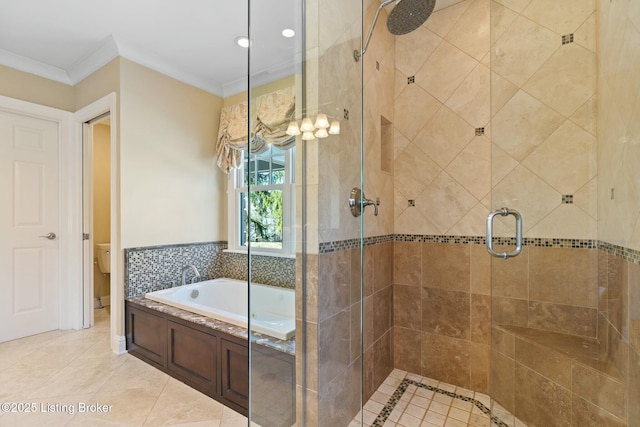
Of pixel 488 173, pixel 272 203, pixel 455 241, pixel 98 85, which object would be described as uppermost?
pixel 98 85

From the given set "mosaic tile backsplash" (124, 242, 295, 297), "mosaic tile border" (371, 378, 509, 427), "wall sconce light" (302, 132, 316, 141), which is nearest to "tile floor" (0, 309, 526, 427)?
"mosaic tile border" (371, 378, 509, 427)

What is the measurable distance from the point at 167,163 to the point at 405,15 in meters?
2.37

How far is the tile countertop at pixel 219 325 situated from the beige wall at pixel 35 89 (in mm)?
2087

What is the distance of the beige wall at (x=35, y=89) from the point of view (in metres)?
2.56

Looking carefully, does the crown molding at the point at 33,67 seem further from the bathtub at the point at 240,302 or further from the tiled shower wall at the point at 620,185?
the tiled shower wall at the point at 620,185

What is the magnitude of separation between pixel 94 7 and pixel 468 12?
259 cm

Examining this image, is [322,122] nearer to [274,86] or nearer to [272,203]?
[274,86]

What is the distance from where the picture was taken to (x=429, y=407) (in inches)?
67.2

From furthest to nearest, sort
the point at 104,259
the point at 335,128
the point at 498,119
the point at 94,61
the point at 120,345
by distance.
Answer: the point at 104,259, the point at 94,61, the point at 120,345, the point at 498,119, the point at 335,128

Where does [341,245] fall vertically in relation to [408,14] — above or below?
below

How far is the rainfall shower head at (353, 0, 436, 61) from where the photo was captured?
1.50 meters

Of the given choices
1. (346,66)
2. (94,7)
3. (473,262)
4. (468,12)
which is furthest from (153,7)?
(473,262)

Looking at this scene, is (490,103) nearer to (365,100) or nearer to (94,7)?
(365,100)

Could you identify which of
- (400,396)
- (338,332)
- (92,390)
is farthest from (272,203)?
(92,390)
